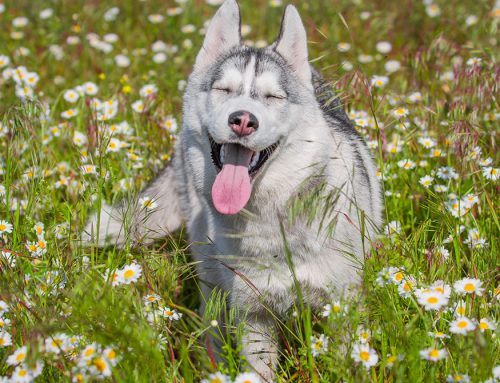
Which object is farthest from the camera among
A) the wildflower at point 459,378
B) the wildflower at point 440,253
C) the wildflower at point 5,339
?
the wildflower at point 440,253

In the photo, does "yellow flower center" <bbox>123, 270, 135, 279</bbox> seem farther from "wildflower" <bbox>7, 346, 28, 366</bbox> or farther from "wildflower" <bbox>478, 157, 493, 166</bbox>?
"wildflower" <bbox>478, 157, 493, 166</bbox>

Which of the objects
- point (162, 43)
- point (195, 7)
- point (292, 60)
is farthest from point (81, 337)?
point (195, 7)

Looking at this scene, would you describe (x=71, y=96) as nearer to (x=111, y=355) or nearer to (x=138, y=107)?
(x=138, y=107)

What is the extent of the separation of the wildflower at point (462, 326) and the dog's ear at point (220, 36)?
5.77 ft

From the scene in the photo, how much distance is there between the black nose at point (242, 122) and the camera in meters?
2.59

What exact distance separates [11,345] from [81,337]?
0.85 ft

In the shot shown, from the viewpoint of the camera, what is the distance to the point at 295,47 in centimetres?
309

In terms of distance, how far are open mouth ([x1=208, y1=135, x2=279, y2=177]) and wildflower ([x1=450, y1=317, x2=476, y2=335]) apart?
1067 mm

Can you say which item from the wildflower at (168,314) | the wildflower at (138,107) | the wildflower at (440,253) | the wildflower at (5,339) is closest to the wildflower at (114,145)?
the wildflower at (138,107)

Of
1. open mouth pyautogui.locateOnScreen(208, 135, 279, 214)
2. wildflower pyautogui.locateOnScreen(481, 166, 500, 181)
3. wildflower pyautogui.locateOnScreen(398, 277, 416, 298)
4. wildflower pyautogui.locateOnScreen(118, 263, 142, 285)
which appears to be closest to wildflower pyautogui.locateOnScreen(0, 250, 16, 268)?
wildflower pyautogui.locateOnScreen(118, 263, 142, 285)

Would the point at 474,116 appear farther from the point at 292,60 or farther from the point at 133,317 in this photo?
the point at 133,317

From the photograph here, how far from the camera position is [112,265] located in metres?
2.57

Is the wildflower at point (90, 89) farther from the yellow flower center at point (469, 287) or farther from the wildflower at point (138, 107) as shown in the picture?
the yellow flower center at point (469, 287)

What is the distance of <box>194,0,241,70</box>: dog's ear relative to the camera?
3.13 meters
